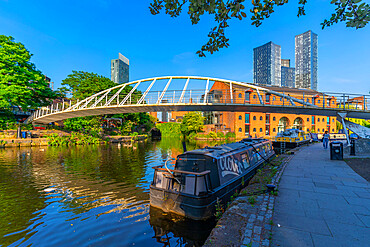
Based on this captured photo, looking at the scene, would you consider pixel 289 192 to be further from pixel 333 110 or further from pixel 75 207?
pixel 333 110

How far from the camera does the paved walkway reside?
3.47 metres

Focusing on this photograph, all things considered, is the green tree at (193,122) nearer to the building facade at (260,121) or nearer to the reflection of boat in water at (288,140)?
the building facade at (260,121)

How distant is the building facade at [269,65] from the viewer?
16550cm

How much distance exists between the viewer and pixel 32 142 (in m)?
27.5

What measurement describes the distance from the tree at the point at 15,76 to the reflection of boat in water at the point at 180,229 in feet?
101

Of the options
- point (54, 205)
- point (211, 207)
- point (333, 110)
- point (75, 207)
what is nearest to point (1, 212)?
point (54, 205)

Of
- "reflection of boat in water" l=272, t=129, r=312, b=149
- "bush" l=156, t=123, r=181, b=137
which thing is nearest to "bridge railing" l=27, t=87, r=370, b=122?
"reflection of boat in water" l=272, t=129, r=312, b=149

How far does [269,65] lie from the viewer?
169 m

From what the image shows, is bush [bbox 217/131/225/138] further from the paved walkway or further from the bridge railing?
the paved walkway

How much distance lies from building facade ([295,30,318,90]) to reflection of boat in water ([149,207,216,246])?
19874 centimetres

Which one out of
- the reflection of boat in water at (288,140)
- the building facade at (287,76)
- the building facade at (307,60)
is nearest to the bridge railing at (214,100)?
the reflection of boat in water at (288,140)

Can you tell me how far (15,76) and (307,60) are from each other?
20873 centimetres

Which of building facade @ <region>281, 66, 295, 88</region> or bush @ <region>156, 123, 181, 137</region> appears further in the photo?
building facade @ <region>281, 66, 295, 88</region>

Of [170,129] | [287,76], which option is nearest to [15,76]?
[170,129]
